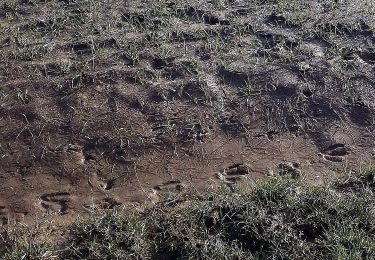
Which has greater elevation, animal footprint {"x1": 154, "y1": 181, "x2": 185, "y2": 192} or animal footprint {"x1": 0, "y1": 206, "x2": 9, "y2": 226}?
animal footprint {"x1": 0, "y1": 206, "x2": 9, "y2": 226}

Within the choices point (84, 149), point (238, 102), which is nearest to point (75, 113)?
point (84, 149)

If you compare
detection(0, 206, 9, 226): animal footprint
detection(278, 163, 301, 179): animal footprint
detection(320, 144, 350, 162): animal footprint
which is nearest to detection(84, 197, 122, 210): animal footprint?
detection(0, 206, 9, 226): animal footprint

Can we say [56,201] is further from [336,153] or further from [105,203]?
[336,153]

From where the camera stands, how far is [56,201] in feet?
13.1

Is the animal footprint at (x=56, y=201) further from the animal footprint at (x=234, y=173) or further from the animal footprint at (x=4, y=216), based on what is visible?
the animal footprint at (x=234, y=173)

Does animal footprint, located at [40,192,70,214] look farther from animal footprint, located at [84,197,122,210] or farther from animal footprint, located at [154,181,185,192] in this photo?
animal footprint, located at [154,181,185,192]

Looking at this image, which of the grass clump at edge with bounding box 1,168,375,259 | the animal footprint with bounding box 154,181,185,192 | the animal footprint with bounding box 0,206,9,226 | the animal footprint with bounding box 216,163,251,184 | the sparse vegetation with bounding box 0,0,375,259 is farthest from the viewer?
the animal footprint with bounding box 216,163,251,184

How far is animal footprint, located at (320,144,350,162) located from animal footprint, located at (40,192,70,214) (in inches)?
73.4

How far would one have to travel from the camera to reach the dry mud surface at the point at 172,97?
167 inches

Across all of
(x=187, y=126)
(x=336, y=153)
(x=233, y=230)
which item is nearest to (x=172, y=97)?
→ (x=187, y=126)

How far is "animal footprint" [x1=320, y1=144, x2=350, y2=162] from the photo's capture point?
439cm

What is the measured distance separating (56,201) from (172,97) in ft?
4.50

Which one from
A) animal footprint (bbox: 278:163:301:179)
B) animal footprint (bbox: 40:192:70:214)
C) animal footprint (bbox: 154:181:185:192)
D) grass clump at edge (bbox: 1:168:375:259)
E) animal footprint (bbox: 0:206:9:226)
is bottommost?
animal footprint (bbox: 278:163:301:179)

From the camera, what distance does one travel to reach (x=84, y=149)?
4.42 m
